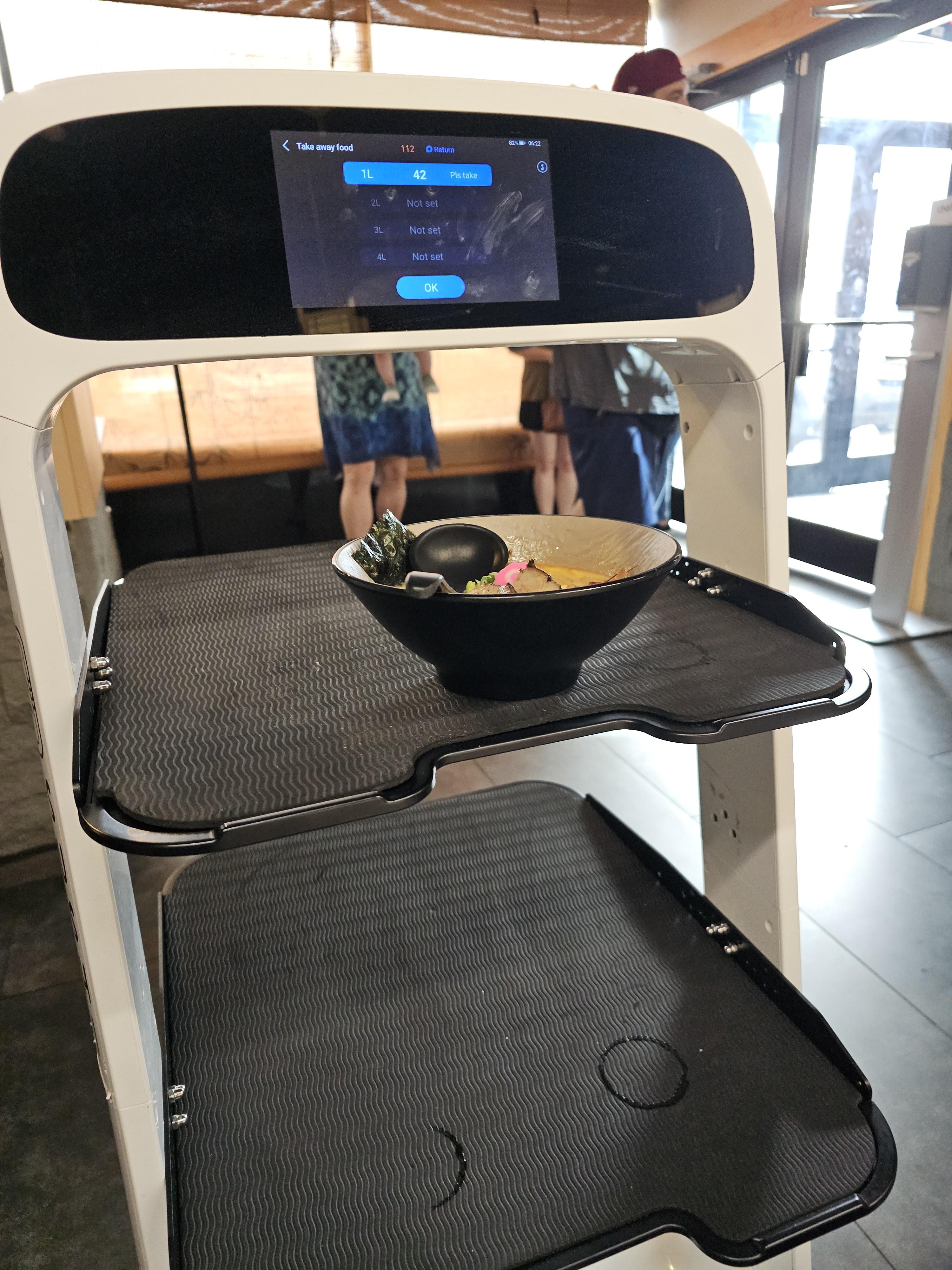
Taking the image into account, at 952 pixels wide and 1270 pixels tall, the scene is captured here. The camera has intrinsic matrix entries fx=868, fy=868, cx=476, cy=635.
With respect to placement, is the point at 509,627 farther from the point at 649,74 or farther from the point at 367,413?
the point at 367,413

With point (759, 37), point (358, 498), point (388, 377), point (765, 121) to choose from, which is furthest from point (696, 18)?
point (358, 498)

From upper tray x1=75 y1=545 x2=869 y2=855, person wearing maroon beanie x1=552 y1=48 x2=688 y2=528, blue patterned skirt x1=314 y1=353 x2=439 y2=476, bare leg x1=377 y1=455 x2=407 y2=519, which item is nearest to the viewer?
upper tray x1=75 y1=545 x2=869 y2=855

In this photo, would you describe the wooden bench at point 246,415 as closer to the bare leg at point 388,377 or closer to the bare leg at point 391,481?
the bare leg at point 391,481

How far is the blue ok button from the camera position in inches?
20.5

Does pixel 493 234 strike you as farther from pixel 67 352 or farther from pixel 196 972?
pixel 196 972

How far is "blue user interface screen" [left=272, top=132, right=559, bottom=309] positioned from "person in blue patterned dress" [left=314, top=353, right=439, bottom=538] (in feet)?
6.65

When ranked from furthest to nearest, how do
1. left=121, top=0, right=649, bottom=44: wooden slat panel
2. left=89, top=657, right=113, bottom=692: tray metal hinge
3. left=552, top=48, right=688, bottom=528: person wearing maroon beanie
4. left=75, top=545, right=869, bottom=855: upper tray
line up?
left=121, top=0, right=649, bottom=44: wooden slat panel
left=552, top=48, right=688, bottom=528: person wearing maroon beanie
left=89, top=657, right=113, bottom=692: tray metal hinge
left=75, top=545, right=869, bottom=855: upper tray

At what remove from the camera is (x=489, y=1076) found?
647 mm

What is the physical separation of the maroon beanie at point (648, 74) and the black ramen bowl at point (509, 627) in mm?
1345

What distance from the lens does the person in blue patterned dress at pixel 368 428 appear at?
2553 mm

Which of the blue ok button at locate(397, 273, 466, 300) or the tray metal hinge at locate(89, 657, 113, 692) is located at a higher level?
the blue ok button at locate(397, 273, 466, 300)

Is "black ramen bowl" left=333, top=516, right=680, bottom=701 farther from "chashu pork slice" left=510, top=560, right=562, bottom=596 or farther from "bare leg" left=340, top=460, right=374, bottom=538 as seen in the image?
"bare leg" left=340, top=460, right=374, bottom=538

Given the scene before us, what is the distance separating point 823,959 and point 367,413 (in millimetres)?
1970

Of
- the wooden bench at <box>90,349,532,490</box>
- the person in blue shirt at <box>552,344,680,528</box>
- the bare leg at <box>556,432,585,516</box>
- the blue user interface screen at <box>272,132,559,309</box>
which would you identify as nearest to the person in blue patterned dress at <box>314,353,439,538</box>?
the wooden bench at <box>90,349,532,490</box>
